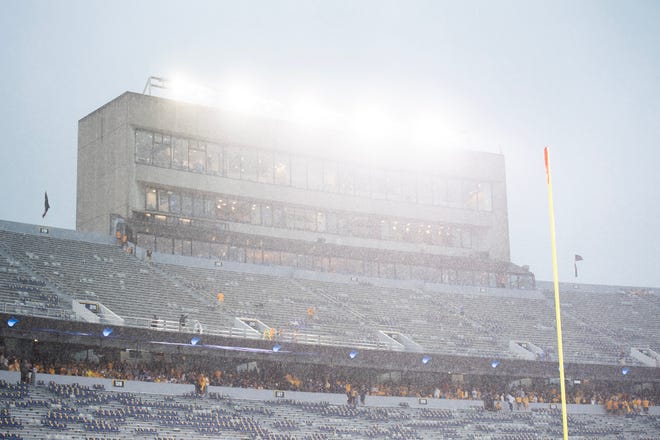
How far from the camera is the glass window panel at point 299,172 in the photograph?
74062 mm

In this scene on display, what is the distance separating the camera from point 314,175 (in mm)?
75125

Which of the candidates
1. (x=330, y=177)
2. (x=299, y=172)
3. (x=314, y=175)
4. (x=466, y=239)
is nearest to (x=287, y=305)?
(x=299, y=172)

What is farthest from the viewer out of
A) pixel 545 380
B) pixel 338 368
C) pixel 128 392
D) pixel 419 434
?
pixel 545 380

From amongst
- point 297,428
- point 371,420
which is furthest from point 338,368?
point 297,428

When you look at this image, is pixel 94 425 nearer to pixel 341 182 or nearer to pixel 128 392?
pixel 128 392

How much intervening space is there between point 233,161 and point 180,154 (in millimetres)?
3928

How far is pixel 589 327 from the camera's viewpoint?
73.3 m

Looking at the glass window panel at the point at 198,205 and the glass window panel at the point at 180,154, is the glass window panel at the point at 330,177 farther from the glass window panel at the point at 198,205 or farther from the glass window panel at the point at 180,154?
the glass window panel at the point at 180,154

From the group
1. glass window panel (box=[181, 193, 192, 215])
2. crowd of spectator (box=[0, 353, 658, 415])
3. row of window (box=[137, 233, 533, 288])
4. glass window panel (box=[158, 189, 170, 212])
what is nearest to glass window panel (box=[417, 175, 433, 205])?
row of window (box=[137, 233, 533, 288])

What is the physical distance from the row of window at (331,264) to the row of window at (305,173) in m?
5.43

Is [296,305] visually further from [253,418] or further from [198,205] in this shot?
[253,418]

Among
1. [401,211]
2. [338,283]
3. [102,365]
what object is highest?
[401,211]

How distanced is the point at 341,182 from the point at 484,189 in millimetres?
13223

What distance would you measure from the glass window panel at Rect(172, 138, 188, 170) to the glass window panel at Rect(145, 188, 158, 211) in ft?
7.29
